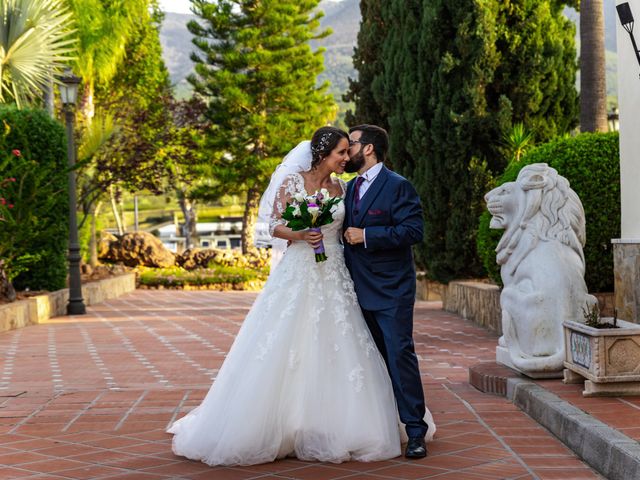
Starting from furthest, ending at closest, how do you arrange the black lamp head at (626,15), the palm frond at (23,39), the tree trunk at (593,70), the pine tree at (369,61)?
the pine tree at (369,61)
the palm frond at (23,39)
the tree trunk at (593,70)
the black lamp head at (626,15)

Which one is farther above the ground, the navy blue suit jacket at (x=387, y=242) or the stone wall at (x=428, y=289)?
the navy blue suit jacket at (x=387, y=242)

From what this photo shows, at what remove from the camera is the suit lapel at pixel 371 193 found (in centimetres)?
562

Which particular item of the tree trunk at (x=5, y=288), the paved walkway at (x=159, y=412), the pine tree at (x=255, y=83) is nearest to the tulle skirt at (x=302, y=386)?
the paved walkway at (x=159, y=412)

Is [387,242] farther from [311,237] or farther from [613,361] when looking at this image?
[613,361]

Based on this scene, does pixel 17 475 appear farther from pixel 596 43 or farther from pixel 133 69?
pixel 133 69

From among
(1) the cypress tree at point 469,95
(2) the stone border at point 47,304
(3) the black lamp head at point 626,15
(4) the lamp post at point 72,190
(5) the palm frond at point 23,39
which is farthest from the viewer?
(4) the lamp post at point 72,190

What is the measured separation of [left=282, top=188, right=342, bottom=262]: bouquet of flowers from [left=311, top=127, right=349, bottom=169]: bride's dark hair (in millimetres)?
223

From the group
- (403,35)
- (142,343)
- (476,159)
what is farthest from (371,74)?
(142,343)

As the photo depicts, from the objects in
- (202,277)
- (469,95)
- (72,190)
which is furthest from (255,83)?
(469,95)

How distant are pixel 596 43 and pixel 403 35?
3.24 m

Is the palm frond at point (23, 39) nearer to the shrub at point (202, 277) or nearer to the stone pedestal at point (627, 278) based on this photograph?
the stone pedestal at point (627, 278)

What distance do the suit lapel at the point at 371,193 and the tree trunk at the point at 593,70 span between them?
29.7 feet

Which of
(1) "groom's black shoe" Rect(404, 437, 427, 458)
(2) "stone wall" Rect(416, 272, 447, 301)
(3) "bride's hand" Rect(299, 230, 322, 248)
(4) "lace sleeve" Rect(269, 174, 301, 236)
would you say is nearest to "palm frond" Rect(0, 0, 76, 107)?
(2) "stone wall" Rect(416, 272, 447, 301)

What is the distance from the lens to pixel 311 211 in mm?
5512
